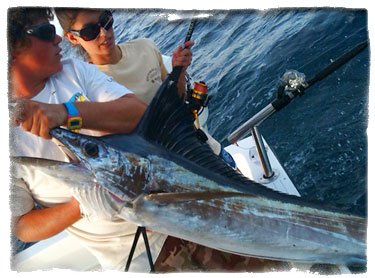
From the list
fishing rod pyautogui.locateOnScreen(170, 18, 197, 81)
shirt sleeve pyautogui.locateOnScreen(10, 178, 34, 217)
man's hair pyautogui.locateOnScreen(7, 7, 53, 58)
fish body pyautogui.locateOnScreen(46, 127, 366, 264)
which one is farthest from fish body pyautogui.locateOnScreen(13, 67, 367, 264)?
man's hair pyautogui.locateOnScreen(7, 7, 53, 58)

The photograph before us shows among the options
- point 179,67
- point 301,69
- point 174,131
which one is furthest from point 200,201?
point 301,69

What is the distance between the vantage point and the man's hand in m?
0.91

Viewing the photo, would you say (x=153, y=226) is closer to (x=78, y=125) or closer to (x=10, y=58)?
(x=78, y=125)

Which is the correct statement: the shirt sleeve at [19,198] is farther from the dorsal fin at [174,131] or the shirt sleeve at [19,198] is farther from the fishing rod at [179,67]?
the fishing rod at [179,67]

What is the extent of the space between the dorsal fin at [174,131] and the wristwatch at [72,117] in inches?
8.3

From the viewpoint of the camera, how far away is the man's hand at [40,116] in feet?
3.00

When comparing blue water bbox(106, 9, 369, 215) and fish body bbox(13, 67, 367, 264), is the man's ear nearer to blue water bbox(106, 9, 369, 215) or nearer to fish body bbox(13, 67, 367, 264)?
blue water bbox(106, 9, 369, 215)

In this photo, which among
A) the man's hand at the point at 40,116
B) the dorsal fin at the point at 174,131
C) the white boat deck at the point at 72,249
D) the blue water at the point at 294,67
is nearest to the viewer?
the man's hand at the point at 40,116

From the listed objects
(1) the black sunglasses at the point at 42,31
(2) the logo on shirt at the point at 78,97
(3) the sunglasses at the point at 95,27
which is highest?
(3) the sunglasses at the point at 95,27

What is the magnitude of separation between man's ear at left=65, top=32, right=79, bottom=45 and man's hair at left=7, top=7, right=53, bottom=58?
178mm

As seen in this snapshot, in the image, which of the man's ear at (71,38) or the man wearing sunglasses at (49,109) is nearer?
the man wearing sunglasses at (49,109)

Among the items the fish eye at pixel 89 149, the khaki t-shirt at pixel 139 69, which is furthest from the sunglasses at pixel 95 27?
the fish eye at pixel 89 149

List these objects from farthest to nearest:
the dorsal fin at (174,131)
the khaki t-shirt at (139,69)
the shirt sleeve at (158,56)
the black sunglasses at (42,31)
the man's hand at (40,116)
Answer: the shirt sleeve at (158,56), the khaki t-shirt at (139,69), the dorsal fin at (174,131), the black sunglasses at (42,31), the man's hand at (40,116)

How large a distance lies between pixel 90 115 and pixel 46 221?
0.41 metres
